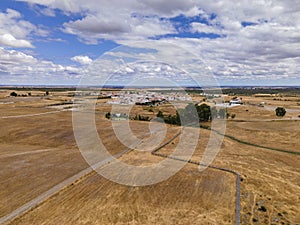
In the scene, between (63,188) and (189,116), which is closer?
(63,188)

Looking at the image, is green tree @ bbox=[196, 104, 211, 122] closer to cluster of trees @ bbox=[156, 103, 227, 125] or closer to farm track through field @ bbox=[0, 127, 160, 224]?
cluster of trees @ bbox=[156, 103, 227, 125]

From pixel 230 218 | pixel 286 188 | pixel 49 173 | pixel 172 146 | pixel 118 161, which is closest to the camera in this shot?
pixel 230 218

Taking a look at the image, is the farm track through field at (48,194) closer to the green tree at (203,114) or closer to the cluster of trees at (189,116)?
the cluster of trees at (189,116)

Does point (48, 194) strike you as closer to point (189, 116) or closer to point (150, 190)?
point (150, 190)

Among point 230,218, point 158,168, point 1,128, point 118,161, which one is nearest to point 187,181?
point 158,168

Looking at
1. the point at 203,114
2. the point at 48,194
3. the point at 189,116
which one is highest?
the point at 203,114

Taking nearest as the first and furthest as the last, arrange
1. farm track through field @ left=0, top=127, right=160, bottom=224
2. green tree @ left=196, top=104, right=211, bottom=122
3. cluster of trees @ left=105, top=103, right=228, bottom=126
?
farm track through field @ left=0, top=127, right=160, bottom=224 → cluster of trees @ left=105, top=103, right=228, bottom=126 → green tree @ left=196, top=104, right=211, bottom=122

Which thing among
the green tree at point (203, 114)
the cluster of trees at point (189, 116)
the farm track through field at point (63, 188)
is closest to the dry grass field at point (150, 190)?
the farm track through field at point (63, 188)

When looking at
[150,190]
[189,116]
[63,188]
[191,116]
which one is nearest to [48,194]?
[63,188]

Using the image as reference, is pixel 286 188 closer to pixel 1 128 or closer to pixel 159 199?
pixel 159 199

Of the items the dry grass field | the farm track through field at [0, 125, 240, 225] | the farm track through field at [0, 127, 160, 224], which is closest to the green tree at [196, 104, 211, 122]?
the dry grass field

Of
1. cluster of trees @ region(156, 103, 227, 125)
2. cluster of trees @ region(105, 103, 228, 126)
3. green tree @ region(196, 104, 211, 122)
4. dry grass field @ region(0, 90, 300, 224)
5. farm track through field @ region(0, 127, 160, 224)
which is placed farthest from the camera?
green tree @ region(196, 104, 211, 122)
